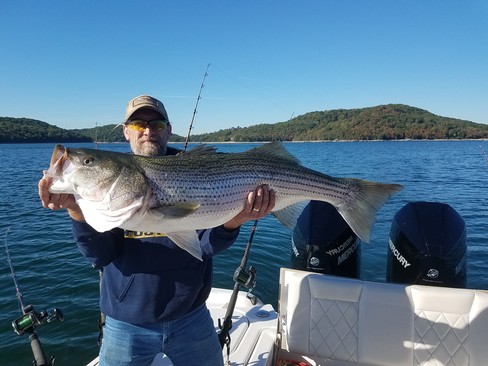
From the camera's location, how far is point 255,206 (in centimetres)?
321

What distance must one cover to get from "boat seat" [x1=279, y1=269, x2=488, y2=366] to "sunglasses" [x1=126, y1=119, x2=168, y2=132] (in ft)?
7.55

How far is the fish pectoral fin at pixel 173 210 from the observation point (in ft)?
9.22

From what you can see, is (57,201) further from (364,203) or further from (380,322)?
(380,322)

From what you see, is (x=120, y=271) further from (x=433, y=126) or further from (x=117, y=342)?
(x=433, y=126)

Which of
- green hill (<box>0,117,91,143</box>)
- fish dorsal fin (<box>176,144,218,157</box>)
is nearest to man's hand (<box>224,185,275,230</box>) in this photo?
fish dorsal fin (<box>176,144,218,157</box>)

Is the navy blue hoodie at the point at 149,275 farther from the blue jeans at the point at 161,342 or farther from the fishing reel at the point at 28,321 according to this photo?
the fishing reel at the point at 28,321

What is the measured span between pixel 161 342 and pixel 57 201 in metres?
1.48

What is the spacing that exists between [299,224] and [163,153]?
282 centimetres

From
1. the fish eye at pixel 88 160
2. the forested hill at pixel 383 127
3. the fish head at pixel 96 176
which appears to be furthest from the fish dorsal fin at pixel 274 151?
the forested hill at pixel 383 127

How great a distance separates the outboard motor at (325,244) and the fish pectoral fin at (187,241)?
2.89m

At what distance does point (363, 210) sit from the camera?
3711 mm

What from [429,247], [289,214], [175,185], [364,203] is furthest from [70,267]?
[429,247]

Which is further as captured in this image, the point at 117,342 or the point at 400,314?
the point at 400,314

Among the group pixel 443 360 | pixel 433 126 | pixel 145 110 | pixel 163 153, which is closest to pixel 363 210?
pixel 443 360
